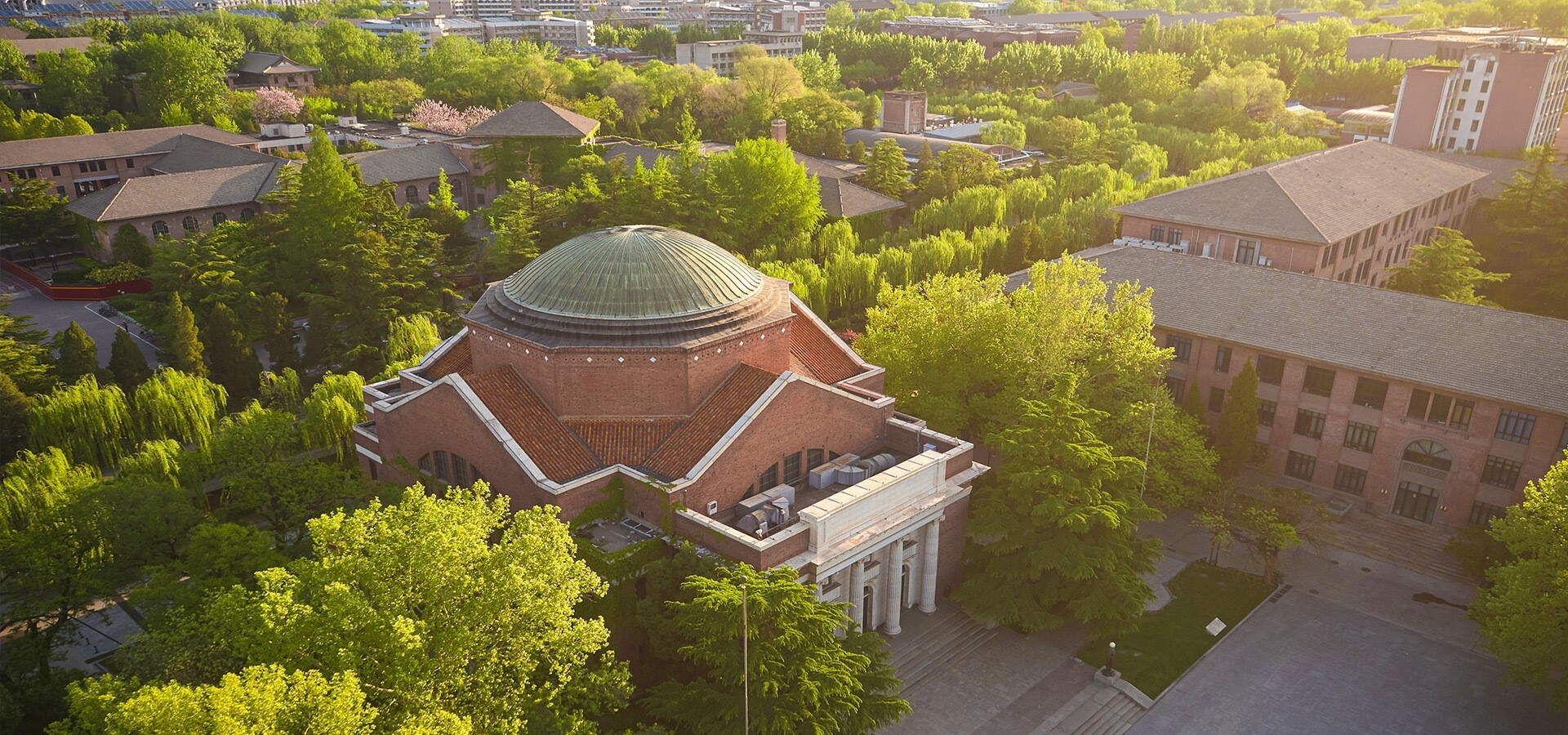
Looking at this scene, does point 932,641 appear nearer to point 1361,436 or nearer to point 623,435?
point 623,435

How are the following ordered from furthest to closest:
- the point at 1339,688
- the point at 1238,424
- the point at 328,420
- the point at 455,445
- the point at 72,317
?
1. the point at 72,317
2. the point at 1238,424
3. the point at 328,420
4. the point at 455,445
5. the point at 1339,688

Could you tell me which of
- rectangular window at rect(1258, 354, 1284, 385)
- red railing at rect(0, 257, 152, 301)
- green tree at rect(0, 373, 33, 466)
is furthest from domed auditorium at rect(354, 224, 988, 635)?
red railing at rect(0, 257, 152, 301)

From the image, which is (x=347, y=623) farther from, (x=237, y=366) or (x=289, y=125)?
(x=289, y=125)

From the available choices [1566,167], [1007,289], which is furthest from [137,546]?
[1566,167]

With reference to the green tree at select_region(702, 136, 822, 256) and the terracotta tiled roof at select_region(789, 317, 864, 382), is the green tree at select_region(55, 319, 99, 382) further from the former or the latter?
the green tree at select_region(702, 136, 822, 256)

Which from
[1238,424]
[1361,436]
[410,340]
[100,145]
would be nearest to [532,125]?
[100,145]

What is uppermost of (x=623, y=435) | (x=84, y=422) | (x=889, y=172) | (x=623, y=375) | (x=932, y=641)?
(x=623, y=375)
